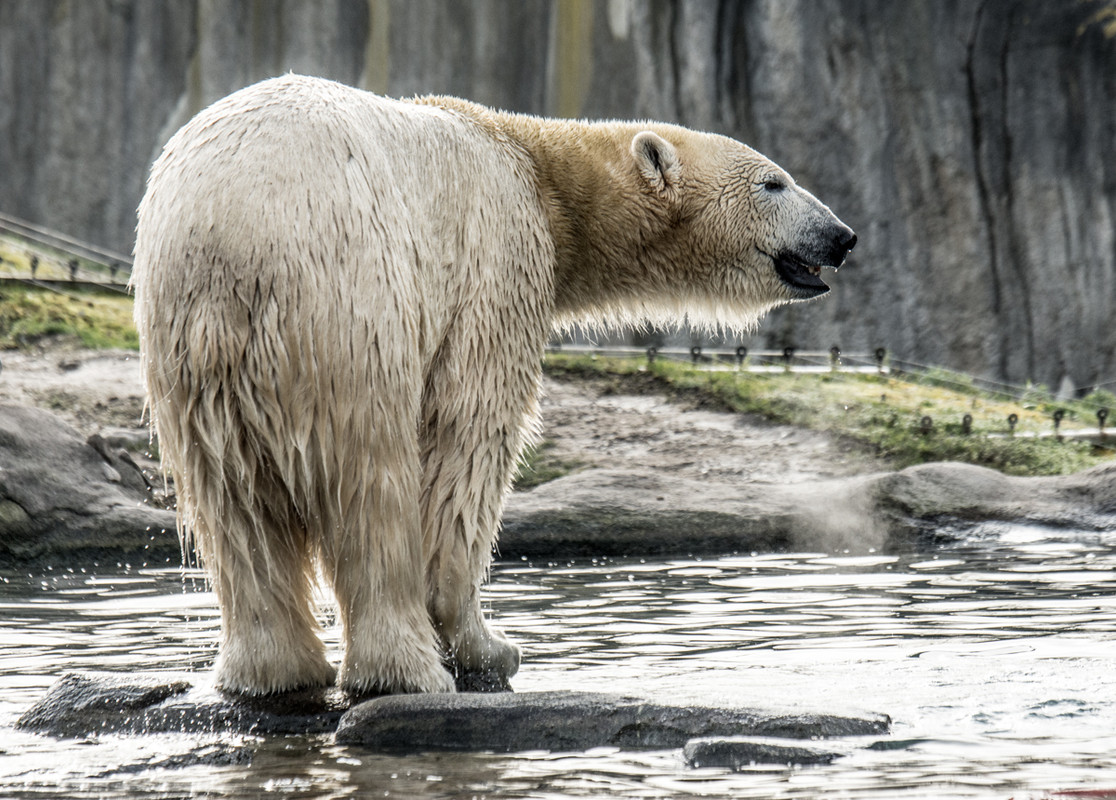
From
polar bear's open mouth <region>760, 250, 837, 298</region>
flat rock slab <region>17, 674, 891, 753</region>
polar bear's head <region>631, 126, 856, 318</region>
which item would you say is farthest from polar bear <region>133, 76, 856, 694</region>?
polar bear's open mouth <region>760, 250, 837, 298</region>

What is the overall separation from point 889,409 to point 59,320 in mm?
6084

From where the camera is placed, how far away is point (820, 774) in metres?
2.72

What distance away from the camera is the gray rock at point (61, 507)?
249 inches

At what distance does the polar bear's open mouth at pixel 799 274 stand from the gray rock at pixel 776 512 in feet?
8.10

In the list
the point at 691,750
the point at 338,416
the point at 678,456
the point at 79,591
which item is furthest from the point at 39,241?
the point at 691,750

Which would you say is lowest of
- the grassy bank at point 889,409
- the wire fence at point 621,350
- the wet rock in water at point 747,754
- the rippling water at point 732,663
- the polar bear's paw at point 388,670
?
the rippling water at point 732,663

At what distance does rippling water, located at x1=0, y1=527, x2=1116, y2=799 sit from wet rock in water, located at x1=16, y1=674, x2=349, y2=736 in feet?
0.27

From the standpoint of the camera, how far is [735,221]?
446 cm

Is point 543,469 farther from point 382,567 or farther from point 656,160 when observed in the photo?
point 382,567

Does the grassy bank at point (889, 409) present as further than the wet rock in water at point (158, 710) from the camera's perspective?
Yes

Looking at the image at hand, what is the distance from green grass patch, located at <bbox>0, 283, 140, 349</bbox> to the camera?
1013cm

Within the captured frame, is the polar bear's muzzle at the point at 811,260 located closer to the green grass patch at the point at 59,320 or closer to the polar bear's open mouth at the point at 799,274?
the polar bear's open mouth at the point at 799,274

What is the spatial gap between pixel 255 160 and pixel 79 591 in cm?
293

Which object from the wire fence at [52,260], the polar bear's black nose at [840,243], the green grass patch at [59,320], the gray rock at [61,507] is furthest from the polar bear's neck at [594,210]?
the wire fence at [52,260]
